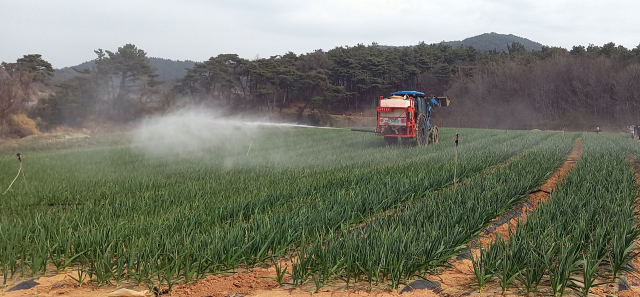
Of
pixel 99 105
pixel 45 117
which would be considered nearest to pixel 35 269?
pixel 45 117

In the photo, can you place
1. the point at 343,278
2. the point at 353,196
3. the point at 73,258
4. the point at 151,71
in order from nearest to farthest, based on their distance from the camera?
the point at 343,278, the point at 73,258, the point at 353,196, the point at 151,71

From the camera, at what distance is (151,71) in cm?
5684

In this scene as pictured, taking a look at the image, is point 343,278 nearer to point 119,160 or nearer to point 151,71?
point 119,160

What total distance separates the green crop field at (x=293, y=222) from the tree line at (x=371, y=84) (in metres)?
36.2

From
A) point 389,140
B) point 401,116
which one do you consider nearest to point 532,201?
point 401,116

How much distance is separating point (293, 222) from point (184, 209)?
2.46 m

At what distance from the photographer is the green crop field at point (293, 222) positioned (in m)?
4.86

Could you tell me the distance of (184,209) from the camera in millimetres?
7996

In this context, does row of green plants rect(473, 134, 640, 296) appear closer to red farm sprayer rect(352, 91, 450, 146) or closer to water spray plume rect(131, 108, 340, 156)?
red farm sprayer rect(352, 91, 450, 146)

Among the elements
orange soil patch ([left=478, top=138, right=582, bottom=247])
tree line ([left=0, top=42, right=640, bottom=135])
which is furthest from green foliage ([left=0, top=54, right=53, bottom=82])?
orange soil patch ([left=478, top=138, right=582, bottom=247])

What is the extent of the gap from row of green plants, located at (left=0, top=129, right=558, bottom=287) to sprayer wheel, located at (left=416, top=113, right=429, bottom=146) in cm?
438

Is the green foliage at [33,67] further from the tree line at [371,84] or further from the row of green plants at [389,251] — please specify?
the row of green plants at [389,251]

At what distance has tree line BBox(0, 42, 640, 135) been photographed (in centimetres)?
4988

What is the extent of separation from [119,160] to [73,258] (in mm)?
13742
